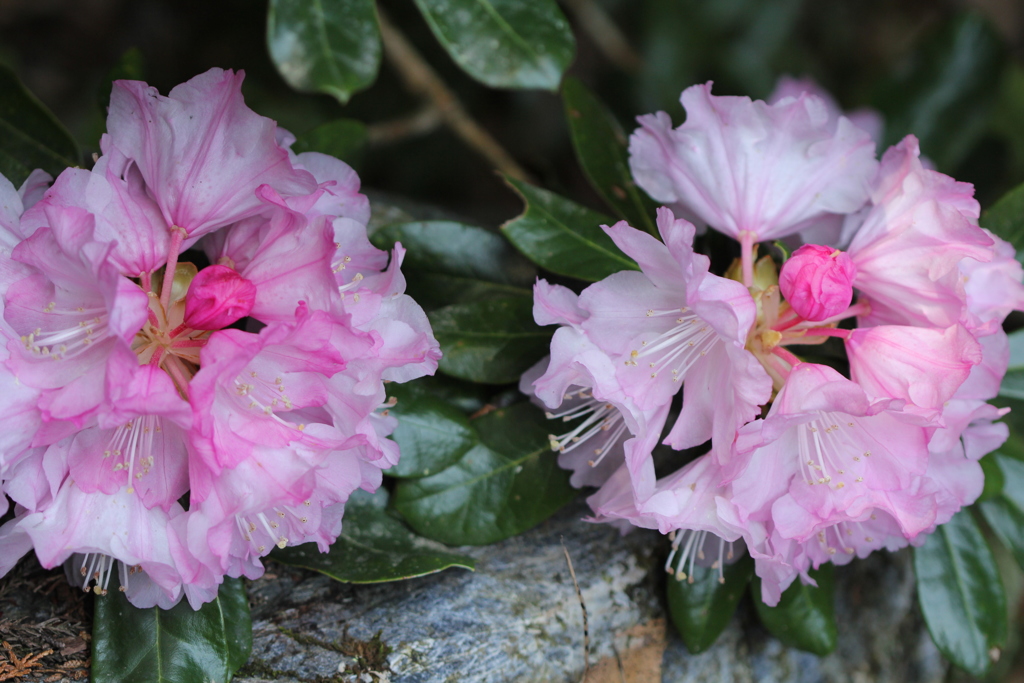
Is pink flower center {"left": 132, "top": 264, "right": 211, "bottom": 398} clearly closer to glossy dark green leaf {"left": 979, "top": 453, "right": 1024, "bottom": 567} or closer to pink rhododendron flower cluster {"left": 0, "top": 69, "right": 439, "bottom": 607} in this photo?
pink rhododendron flower cluster {"left": 0, "top": 69, "right": 439, "bottom": 607}

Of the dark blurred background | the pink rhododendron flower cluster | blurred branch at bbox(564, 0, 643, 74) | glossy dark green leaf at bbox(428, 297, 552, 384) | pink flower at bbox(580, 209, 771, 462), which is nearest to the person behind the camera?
the pink rhododendron flower cluster

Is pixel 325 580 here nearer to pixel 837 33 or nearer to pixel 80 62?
pixel 80 62

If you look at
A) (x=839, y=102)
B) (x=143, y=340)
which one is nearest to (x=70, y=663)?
(x=143, y=340)

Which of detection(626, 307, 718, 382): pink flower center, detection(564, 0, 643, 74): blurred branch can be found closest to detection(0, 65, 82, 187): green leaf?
detection(626, 307, 718, 382): pink flower center

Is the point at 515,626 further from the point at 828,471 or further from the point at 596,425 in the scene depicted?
the point at 828,471

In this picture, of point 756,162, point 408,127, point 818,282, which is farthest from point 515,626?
point 408,127

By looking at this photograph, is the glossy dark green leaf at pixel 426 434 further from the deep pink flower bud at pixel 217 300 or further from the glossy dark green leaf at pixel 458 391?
the deep pink flower bud at pixel 217 300

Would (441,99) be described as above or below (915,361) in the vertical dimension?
below
